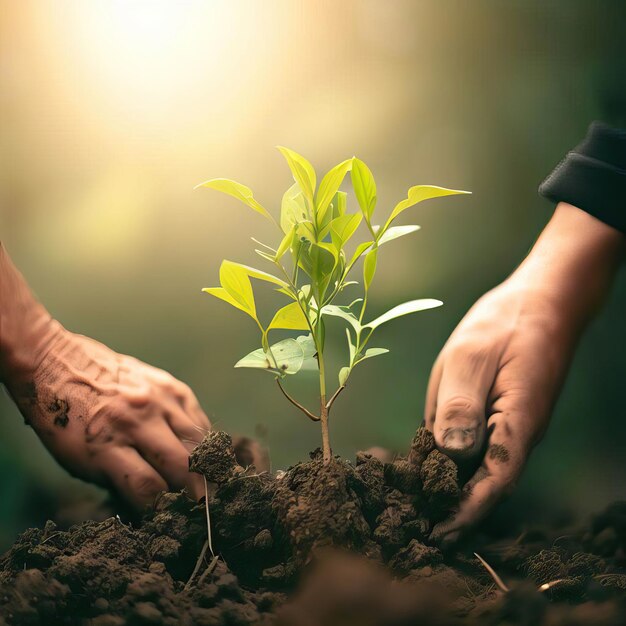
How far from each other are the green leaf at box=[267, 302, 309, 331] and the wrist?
44cm

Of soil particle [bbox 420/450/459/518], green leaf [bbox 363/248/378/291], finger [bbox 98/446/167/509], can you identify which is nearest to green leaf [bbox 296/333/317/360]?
green leaf [bbox 363/248/378/291]

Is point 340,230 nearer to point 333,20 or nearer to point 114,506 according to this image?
point 333,20

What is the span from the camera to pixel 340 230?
37.3 inches

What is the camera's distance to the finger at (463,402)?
1.00 metres

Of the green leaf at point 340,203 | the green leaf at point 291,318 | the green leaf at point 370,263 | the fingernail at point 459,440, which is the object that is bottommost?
the fingernail at point 459,440

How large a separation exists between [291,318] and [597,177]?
58cm

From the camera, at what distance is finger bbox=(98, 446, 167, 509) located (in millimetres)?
1079

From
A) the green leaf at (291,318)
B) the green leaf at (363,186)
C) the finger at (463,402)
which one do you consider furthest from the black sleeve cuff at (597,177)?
the green leaf at (291,318)

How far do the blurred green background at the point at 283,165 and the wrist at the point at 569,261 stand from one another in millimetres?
31

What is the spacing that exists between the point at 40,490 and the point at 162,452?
0.97 feet

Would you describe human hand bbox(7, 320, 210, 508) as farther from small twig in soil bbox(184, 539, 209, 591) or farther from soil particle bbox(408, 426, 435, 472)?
soil particle bbox(408, 426, 435, 472)

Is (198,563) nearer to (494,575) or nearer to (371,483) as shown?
(371,483)

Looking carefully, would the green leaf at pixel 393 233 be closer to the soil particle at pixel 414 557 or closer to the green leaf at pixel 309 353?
the green leaf at pixel 309 353

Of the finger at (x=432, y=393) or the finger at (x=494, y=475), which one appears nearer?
the finger at (x=494, y=475)
